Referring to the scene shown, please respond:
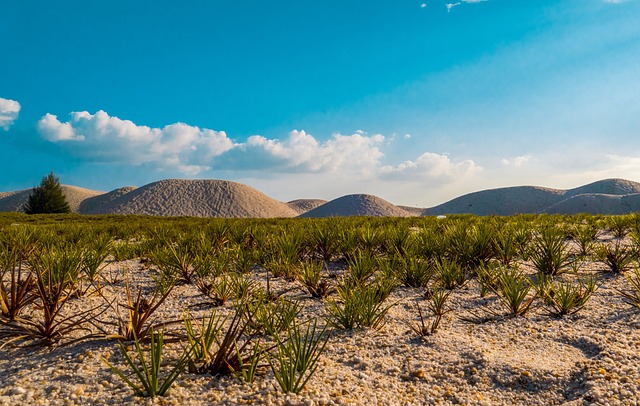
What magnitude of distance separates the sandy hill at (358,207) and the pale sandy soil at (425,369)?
58.6 meters

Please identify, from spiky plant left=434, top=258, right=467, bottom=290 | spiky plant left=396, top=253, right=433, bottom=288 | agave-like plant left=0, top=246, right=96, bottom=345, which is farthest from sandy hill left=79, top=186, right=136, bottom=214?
spiky plant left=434, top=258, right=467, bottom=290

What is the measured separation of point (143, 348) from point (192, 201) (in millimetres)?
61670

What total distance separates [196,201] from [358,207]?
1004 inches

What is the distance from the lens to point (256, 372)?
2084 millimetres

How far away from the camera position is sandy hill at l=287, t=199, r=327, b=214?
8014cm

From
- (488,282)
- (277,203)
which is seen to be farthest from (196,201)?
(488,282)

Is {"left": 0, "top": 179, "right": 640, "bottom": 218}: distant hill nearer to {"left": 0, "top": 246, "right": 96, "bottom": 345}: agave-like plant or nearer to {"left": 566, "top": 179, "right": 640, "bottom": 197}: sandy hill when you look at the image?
{"left": 566, "top": 179, "right": 640, "bottom": 197}: sandy hill

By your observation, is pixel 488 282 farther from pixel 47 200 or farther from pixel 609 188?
pixel 609 188

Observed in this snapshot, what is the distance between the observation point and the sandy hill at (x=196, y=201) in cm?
5734

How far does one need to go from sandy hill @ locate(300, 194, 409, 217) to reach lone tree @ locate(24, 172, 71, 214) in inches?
1371

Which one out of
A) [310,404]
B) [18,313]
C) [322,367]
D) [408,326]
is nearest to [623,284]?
[408,326]

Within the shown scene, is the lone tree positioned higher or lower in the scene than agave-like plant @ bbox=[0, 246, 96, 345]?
higher

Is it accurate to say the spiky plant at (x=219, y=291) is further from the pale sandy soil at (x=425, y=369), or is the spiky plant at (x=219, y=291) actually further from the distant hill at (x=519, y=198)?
the distant hill at (x=519, y=198)

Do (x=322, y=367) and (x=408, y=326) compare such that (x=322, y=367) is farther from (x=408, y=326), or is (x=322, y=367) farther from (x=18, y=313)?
(x=18, y=313)
